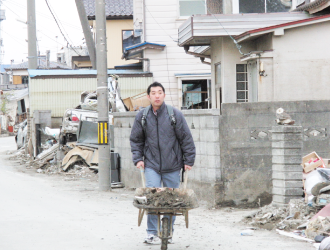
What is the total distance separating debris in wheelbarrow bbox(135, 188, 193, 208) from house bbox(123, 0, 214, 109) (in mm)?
16142

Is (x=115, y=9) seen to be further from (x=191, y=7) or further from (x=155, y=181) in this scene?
(x=155, y=181)

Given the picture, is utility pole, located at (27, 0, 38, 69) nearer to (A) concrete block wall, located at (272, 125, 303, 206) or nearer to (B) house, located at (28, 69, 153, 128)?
(B) house, located at (28, 69, 153, 128)

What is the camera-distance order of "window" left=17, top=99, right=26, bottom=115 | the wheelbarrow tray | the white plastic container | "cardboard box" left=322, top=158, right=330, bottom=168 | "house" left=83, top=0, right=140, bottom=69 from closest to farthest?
1. the wheelbarrow tray
2. the white plastic container
3. "cardboard box" left=322, top=158, right=330, bottom=168
4. "house" left=83, top=0, right=140, bottom=69
5. "window" left=17, top=99, right=26, bottom=115

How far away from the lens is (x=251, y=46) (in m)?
14.0

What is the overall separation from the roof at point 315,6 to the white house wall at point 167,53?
9.34 meters

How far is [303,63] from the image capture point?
504 inches

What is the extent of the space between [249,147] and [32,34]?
62.1ft

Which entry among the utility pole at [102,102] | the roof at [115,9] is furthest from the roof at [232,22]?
the roof at [115,9]

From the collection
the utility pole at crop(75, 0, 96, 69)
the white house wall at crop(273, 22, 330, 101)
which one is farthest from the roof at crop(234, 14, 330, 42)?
the utility pole at crop(75, 0, 96, 69)

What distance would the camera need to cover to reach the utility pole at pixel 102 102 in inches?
508

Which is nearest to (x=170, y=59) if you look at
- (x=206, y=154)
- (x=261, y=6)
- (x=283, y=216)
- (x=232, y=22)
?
(x=261, y=6)

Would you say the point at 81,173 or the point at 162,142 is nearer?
the point at 162,142

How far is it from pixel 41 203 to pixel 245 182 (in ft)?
13.8

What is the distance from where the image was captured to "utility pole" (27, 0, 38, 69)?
2548 cm
